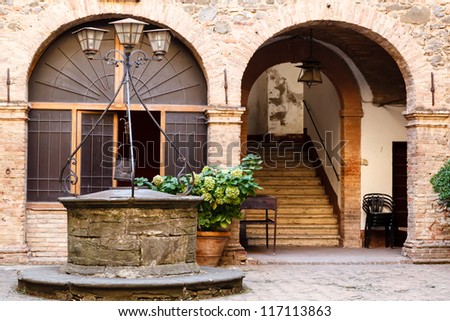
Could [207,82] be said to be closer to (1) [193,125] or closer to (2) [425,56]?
(1) [193,125]

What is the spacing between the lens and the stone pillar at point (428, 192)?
13.8m

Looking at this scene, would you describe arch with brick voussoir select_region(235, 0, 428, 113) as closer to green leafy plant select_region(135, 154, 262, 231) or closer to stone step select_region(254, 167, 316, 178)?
green leafy plant select_region(135, 154, 262, 231)

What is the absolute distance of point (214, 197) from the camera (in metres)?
12.5

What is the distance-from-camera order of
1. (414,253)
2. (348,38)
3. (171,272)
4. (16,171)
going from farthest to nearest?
(348,38) < (414,253) < (16,171) < (171,272)

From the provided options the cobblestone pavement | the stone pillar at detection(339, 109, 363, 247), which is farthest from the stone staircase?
the cobblestone pavement

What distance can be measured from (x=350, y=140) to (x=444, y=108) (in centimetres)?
293

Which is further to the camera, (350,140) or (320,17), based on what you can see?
(350,140)

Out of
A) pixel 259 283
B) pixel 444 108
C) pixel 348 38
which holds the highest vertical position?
pixel 348 38

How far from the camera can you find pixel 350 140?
16.5 m

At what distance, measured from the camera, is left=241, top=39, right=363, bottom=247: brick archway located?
16281 mm

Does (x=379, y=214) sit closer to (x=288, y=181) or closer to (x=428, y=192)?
(x=428, y=192)

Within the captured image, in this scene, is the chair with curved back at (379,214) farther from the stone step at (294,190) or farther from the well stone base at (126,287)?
the well stone base at (126,287)

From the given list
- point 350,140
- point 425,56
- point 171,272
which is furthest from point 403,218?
point 171,272

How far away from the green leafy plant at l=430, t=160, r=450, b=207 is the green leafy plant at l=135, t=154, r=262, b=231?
9.23ft
